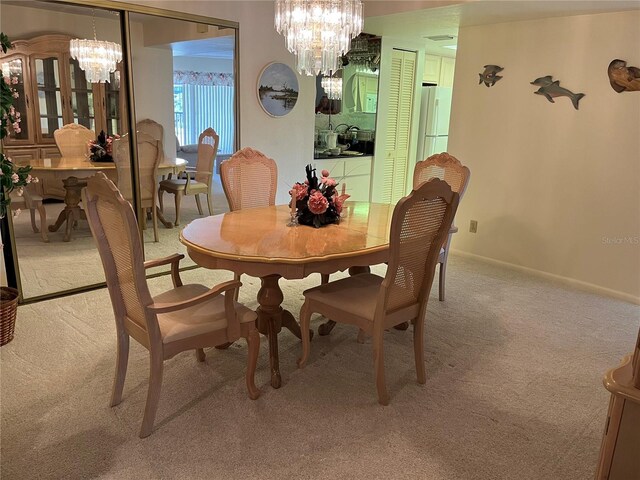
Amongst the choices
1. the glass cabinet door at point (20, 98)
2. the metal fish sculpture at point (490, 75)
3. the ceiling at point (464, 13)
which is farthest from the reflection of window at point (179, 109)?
the metal fish sculpture at point (490, 75)

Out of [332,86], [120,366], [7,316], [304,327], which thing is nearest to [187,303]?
[120,366]

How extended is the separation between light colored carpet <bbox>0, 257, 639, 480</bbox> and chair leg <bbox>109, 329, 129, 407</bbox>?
5 cm

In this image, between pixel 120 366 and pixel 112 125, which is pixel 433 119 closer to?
pixel 112 125

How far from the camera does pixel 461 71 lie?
479cm

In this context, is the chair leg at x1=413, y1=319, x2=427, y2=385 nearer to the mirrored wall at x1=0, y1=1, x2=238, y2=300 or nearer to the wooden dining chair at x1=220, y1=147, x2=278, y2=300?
the wooden dining chair at x1=220, y1=147, x2=278, y2=300

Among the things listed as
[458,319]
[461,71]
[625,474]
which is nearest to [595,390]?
[458,319]

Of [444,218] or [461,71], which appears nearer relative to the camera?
[444,218]

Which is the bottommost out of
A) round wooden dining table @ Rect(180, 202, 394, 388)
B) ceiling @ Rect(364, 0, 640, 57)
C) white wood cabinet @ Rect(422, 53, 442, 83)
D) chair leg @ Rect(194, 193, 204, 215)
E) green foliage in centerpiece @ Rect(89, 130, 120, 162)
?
chair leg @ Rect(194, 193, 204, 215)

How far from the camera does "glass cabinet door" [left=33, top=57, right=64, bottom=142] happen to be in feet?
11.0

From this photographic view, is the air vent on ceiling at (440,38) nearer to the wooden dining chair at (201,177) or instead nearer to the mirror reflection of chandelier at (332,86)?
the mirror reflection of chandelier at (332,86)

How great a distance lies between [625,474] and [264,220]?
85.4 inches

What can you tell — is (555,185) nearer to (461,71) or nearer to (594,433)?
(461,71)

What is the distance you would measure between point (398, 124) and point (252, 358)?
4.70 meters

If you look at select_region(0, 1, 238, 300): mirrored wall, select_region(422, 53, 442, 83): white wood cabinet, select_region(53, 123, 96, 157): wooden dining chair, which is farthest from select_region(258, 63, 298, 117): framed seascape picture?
select_region(422, 53, 442, 83): white wood cabinet
